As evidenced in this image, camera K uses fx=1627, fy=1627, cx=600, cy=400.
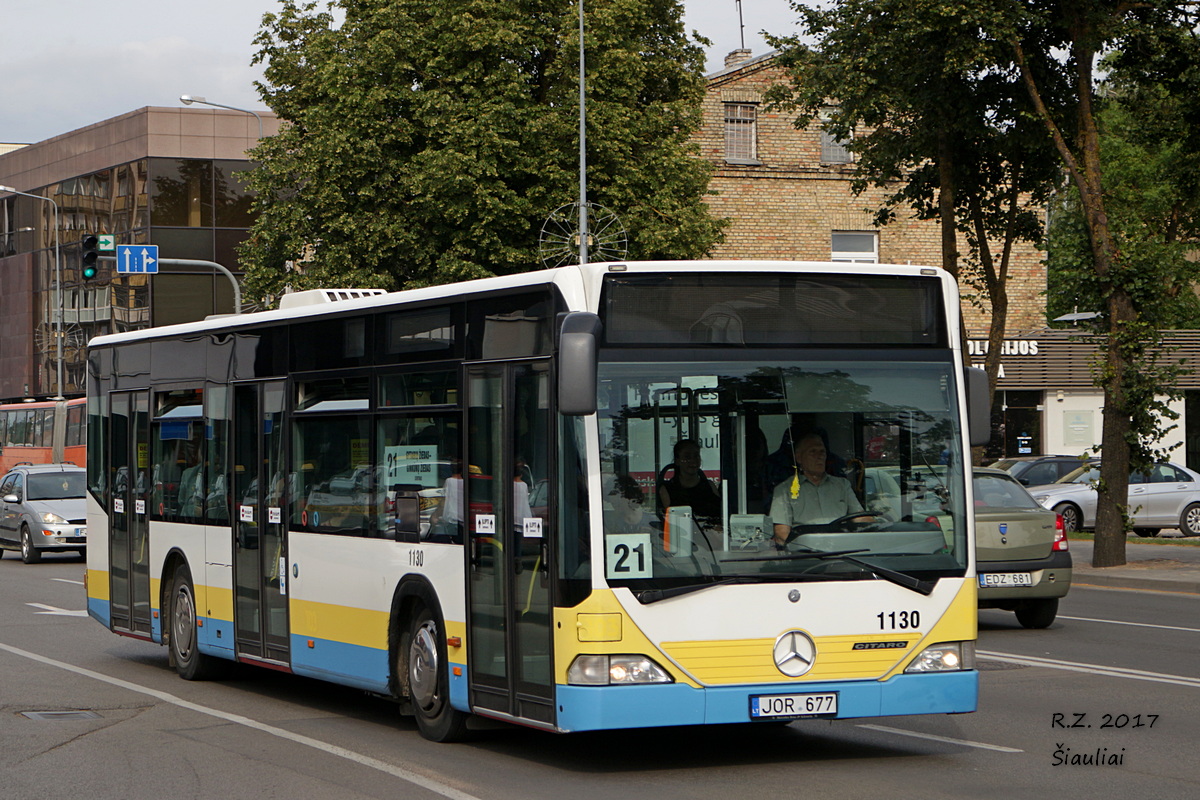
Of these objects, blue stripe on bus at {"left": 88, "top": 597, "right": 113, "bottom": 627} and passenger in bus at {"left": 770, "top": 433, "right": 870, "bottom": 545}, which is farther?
blue stripe on bus at {"left": 88, "top": 597, "right": 113, "bottom": 627}

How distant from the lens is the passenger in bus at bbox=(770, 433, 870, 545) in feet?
27.2

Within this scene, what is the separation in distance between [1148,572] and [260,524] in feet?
49.8

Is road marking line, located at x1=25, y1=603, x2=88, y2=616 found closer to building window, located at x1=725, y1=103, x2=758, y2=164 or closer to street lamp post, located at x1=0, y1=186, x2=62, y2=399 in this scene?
building window, located at x1=725, y1=103, x2=758, y2=164

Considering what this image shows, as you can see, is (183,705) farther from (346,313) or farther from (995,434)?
(995,434)

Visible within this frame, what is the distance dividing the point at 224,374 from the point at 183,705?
102 inches

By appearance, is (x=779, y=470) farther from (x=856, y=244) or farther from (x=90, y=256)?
(x=856, y=244)

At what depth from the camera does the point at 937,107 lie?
26.1 metres

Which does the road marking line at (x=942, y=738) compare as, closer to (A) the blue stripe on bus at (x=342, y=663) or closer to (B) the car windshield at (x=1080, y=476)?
(A) the blue stripe on bus at (x=342, y=663)

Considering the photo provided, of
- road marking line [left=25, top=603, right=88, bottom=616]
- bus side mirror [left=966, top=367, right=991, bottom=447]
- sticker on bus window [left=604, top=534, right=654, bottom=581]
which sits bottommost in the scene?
road marking line [left=25, top=603, right=88, bottom=616]

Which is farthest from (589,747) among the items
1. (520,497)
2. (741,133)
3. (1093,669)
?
(741,133)

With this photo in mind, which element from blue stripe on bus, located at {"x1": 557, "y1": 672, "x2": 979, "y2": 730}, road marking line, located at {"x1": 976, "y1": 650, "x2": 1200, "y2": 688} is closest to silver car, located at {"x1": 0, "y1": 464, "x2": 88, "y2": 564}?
road marking line, located at {"x1": 976, "y1": 650, "x2": 1200, "y2": 688}

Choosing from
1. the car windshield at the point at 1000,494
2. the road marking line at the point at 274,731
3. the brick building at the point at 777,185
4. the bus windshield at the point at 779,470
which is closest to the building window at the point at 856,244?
the brick building at the point at 777,185

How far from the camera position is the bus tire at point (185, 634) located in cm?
1321

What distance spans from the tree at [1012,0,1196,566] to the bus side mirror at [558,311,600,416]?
1713 centimetres
